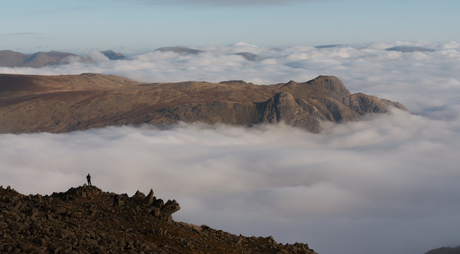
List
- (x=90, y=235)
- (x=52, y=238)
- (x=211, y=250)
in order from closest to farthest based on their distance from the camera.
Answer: (x=52, y=238), (x=90, y=235), (x=211, y=250)

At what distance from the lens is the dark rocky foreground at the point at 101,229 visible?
23219 mm

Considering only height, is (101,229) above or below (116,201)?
below

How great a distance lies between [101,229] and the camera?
96.8 ft

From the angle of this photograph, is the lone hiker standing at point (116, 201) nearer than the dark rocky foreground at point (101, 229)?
No

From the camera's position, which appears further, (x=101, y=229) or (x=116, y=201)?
(x=116, y=201)

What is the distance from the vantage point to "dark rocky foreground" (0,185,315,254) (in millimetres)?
23219

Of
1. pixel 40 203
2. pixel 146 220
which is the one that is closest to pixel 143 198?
→ pixel 146 220

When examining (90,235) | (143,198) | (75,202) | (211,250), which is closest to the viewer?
(90,235)

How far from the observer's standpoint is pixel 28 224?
81.9 ft

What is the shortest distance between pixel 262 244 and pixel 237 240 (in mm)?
2394

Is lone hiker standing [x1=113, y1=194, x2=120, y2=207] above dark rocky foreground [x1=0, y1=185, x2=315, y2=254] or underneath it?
above

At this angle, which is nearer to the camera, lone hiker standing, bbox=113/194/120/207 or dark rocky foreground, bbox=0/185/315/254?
dark rocky foreground, bbox=0/185/315/254

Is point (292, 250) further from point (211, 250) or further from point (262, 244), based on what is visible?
point (211, 250)

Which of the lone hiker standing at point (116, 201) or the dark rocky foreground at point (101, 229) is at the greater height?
the lone hiker standing at point (116, 201)
